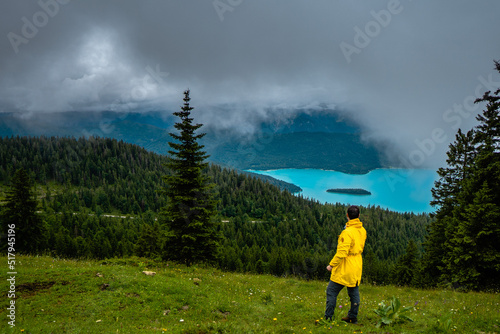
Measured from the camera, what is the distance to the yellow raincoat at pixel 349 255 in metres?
8.35

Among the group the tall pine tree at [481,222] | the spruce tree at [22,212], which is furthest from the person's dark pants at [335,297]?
the spruce tree at [22,212]

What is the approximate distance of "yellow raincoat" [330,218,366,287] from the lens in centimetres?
835

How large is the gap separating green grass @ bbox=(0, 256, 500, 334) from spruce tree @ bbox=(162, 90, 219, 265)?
541 centimetres

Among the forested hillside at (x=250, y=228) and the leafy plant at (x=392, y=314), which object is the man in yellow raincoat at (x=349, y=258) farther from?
the forested hillside at (x=250, y=228)

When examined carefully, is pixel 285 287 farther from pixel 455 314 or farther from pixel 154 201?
pixel 154 201

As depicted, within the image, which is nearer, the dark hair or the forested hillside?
the dark hair

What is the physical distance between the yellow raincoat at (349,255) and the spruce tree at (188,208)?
12300 millimetres

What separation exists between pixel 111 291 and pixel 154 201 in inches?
7476

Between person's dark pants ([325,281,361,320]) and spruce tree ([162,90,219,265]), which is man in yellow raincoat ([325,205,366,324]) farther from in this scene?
spruce tree ([162,90,219,265])

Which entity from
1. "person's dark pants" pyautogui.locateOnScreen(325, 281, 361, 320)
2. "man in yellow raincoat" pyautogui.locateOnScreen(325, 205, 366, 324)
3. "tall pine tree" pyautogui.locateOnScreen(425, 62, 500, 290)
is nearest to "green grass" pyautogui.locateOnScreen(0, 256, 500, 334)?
"person's dark pants" pyautogui.locateOnScreen(325, 281, 361, 320)

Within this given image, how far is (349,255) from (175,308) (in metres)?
6.66

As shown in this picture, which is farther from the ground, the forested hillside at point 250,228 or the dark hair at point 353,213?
the dark hair at point 353,213

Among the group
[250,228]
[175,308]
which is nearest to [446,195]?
[175,308]

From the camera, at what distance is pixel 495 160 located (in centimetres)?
2144
